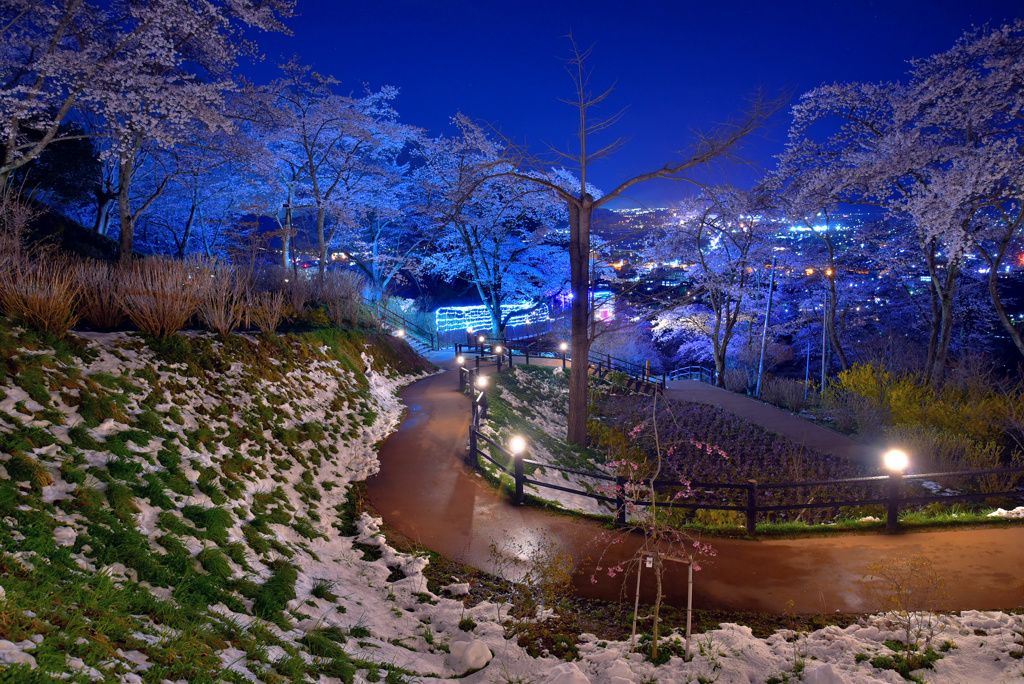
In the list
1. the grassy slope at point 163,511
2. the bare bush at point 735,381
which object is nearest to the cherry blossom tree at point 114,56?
the grassy slope at point 163,511

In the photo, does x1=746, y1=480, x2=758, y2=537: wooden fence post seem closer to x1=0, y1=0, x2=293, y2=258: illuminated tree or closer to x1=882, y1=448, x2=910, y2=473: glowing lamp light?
x1=882, y1=448, x2=910, y2=473: glowing lamp light

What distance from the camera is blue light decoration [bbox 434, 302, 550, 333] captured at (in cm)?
3278

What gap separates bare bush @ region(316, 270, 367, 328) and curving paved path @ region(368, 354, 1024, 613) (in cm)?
879

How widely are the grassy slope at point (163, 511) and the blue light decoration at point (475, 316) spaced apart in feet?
76.8

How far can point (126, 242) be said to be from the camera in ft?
56.2

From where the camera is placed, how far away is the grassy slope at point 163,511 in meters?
2.95

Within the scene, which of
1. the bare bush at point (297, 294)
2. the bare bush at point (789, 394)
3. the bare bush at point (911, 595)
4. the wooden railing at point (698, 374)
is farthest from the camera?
the wooden railing at point (698, 374)

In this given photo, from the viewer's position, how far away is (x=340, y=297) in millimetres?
17359

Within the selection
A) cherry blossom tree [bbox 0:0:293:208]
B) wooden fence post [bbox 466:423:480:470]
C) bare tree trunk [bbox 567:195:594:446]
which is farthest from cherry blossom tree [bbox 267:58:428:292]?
wooden fence post [bbox 466:423:480:470]

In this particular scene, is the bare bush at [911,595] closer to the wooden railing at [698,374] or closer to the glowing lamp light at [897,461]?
the glowing lamp light at [897,461]

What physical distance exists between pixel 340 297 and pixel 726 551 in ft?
48.9

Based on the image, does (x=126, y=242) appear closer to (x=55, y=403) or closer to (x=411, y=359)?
(x=411, y=359)

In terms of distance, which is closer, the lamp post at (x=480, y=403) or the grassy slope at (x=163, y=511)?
the grassy slope at (x=163, y=511)

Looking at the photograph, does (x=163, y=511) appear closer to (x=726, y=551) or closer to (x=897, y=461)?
(x=726, y=551)
